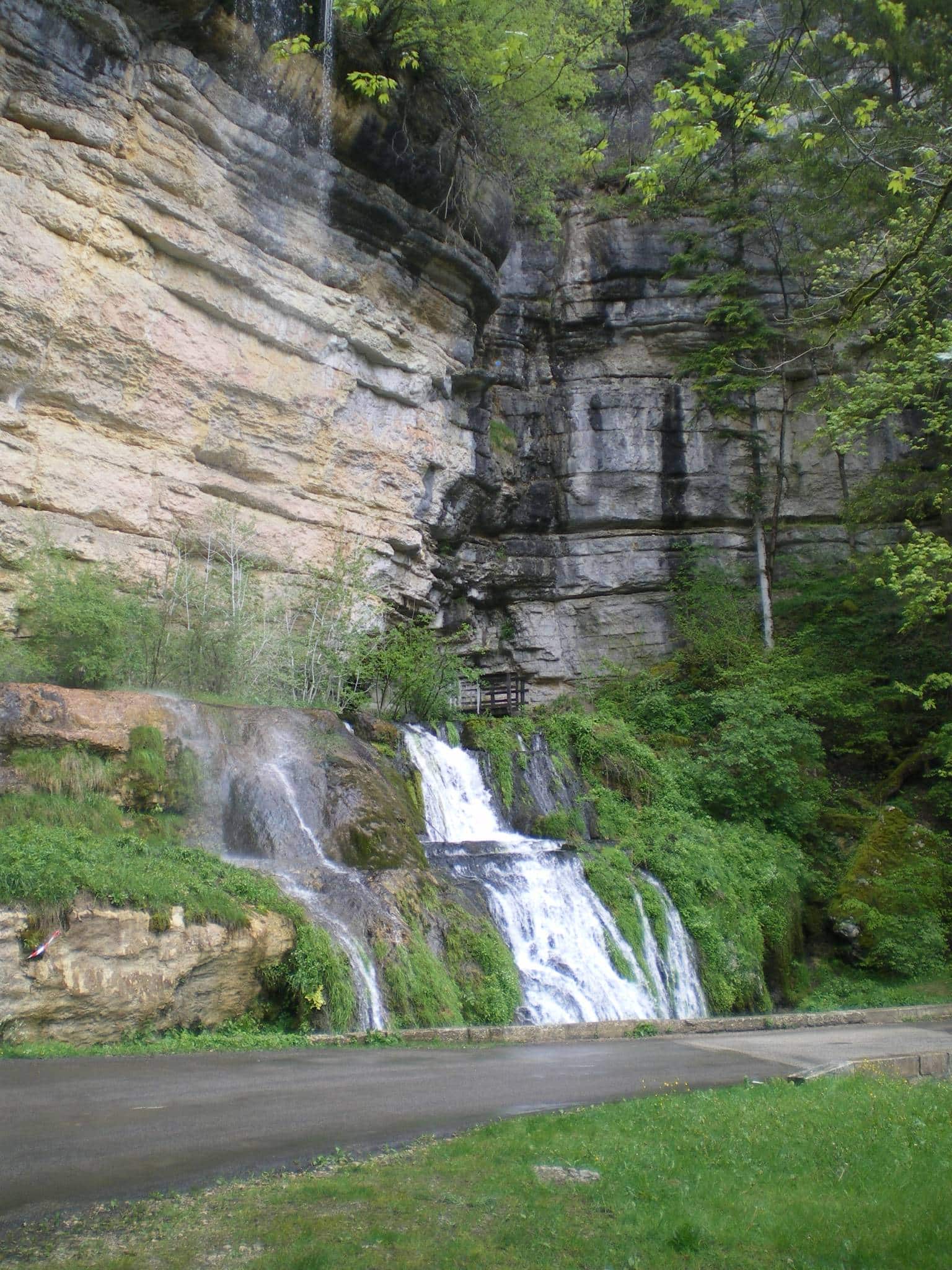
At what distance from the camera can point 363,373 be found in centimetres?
2248

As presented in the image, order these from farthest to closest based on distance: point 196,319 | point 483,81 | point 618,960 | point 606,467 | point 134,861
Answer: point 606,467 → point 483,81 → point 196,319 → point 618,960 → point 134,861

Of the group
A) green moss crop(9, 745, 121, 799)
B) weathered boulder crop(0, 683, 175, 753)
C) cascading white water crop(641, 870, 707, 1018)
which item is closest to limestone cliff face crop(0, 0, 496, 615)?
weathered boulder crop(0, 683, 175, 753)

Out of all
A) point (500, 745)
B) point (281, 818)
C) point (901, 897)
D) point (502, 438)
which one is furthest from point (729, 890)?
point (502, 438)

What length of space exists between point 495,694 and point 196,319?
12093 millimetres

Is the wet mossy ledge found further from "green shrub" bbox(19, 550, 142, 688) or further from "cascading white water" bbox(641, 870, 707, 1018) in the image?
"cascading white water" bbox(641, 870, 707, 1018)

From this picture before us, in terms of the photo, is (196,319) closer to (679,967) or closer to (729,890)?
(729,890)

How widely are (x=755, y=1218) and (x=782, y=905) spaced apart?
13240 mm

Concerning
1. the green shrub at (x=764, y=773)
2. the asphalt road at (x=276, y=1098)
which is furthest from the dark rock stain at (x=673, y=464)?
the asphalt road at (x=276, y=1098)

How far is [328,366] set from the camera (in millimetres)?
21594

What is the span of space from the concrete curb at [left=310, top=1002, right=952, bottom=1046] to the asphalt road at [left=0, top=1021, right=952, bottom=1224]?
532 mm

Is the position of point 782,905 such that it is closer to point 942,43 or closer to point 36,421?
point 942,43

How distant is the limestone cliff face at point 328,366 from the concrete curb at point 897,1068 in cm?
1473

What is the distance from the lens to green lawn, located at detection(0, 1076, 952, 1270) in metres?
3.15

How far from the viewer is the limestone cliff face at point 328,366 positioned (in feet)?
55.9
